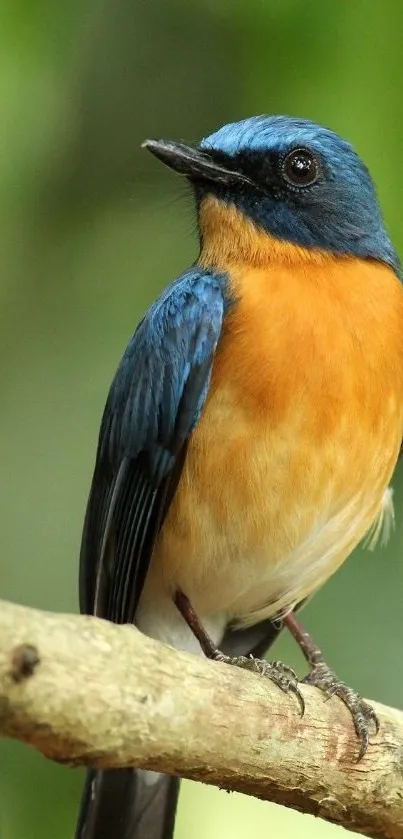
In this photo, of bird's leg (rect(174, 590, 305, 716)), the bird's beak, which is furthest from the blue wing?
the bird's beak

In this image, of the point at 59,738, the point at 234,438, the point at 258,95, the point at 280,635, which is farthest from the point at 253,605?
the point at 59,738

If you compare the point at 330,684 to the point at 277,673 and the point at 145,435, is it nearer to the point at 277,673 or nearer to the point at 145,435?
the point at 277,673

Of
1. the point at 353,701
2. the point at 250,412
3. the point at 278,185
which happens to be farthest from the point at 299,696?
the point at 278,185

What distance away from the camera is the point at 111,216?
444cm

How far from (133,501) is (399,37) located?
5.15ft

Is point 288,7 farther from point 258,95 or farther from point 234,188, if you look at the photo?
point 234,188

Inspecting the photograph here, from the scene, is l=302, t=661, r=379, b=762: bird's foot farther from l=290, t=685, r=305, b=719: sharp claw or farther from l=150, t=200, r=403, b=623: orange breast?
l=150, t=200, r=403, b=623: orange breast

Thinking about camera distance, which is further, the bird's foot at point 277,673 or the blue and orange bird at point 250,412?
the blue and orange bird at point 250,412

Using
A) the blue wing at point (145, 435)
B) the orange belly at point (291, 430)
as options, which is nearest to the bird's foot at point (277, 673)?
the orange belly at point (291, 430)

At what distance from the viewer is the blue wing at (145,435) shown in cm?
396

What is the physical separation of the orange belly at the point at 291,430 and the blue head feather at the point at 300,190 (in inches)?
4.3

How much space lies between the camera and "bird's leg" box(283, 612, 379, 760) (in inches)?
140

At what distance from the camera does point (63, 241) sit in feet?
14.0

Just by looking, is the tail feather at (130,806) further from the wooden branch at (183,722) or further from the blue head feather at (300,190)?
the blue head feather at (300,190)
